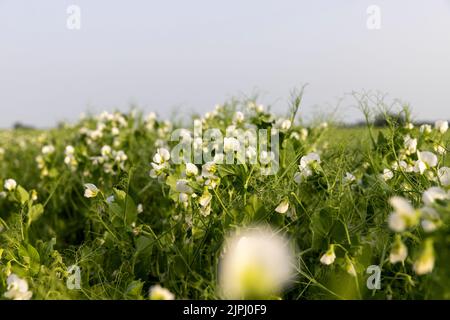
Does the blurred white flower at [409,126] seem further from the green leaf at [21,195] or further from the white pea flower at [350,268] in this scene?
the green leaf at [21,195]

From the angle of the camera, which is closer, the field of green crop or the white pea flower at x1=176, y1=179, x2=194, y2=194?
the field of green crop

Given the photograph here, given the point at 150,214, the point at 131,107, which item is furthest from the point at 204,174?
the point at 131,107

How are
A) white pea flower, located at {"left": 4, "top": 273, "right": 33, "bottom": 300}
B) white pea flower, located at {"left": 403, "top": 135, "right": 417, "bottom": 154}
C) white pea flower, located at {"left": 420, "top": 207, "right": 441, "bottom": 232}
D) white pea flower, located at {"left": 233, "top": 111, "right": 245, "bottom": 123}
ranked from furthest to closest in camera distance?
white pea flower, located at {"left": 233, "top": 111, "right": 245, "bottom": 123} < white pea flower, located at {"left": 403, "top": 135, "right": 417, "bottom": 154} < white pea flower, located at {"left": 4, "top": 273, "right": 33, "bottom": 300} < white pea flower, located at {"left": 420, "top": 207, "right": 441, "bottom": 232}

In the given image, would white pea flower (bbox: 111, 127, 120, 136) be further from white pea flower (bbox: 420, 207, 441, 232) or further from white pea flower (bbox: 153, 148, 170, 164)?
white pea flower (bbox: 420, 207, 441, 232)

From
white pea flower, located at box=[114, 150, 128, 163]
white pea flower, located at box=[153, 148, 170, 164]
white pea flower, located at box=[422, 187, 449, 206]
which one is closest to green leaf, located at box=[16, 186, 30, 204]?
white pea flower, located at box=[114, 150, 128, 163]

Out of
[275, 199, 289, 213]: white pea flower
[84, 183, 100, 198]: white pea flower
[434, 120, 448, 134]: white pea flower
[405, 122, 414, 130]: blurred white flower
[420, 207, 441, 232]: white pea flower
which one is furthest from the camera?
[405, 122, 414, 130]: blurred white flower

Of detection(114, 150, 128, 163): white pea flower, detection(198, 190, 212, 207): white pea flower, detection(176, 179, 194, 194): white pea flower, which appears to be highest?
detection(176, 179, 194, 194): white pea flower

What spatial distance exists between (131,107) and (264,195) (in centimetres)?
239

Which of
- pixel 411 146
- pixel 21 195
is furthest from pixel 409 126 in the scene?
pixel 21 195

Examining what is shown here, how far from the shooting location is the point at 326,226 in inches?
51.9

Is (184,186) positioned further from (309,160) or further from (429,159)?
(429,159)

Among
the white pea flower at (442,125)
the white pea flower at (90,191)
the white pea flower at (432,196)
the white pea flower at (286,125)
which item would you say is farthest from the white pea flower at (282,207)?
the white pea flower at (442,125)

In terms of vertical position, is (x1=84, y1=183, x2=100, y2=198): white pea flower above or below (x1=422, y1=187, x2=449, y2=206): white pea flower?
below

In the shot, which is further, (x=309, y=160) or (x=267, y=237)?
(x=309, y=160)
